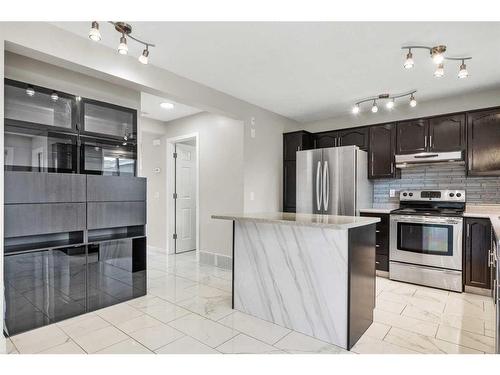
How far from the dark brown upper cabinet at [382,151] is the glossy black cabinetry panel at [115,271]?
3329mm

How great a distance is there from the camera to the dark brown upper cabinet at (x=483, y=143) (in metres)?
3.38

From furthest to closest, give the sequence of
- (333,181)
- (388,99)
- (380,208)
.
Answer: (380,208) < (333,181) < (388,99)

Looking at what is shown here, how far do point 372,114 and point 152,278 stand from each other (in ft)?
13.2

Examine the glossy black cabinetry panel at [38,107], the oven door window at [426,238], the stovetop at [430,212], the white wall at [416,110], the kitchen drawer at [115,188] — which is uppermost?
the white wall at [416,110]

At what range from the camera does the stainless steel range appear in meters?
3.38

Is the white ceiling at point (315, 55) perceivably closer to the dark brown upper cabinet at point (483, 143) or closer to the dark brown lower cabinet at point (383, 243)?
the dark brown upper cabinet at point (483, 143)

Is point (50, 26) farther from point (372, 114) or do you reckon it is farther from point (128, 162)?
point (372, 114)

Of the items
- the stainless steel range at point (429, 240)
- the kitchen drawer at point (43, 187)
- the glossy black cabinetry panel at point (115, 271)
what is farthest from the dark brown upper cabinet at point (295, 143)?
the kitchen drawer at point (43, 187)

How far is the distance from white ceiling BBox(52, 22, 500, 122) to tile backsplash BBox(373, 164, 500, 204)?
3.32 ft

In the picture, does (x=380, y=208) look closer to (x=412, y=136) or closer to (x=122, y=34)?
(x=412, y=136)

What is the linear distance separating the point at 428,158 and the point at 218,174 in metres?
2.95

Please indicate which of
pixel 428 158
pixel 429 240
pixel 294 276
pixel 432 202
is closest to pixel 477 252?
pixel 429 240

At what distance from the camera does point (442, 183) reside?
396 centimetres

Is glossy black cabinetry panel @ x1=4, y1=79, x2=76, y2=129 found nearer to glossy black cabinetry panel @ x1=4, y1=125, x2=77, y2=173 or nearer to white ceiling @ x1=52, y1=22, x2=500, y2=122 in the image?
glossy black cabinetry panel @ x1=4, y1=125, x2=77, y2=173
